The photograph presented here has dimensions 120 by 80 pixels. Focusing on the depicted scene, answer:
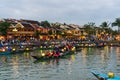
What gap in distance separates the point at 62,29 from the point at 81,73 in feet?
420

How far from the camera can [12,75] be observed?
156ft

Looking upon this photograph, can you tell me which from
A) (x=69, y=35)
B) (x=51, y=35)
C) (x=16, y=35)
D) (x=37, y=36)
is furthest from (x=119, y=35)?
(x=16, y=35)

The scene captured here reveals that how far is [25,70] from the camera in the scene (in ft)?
172

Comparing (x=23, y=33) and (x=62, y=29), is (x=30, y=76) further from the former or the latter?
(x=62, y=29)

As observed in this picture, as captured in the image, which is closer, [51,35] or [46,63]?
[46,63]

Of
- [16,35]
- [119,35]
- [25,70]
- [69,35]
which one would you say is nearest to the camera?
[25,70]

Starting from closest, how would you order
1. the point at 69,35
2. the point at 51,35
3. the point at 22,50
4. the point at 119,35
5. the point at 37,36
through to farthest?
the point at 22,50, the point at 37,36, the point at 51,35, the point at 69,35, the point at 119,35

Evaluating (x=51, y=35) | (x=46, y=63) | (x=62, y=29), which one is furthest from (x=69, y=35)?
(x=46, y=63)

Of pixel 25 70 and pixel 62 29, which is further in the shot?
pixel 62 29

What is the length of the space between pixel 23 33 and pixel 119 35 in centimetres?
7293

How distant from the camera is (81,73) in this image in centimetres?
4891

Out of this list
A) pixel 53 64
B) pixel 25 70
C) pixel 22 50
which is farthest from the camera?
pixel 22 50

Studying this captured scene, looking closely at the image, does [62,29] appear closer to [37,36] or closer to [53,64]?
[37,36]

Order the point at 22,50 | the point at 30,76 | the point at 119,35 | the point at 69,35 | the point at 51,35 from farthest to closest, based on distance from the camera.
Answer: the point at 119,35 < the point at 69,35 < the point at 51,35 < the point at 22,50 < the point at 30,76
